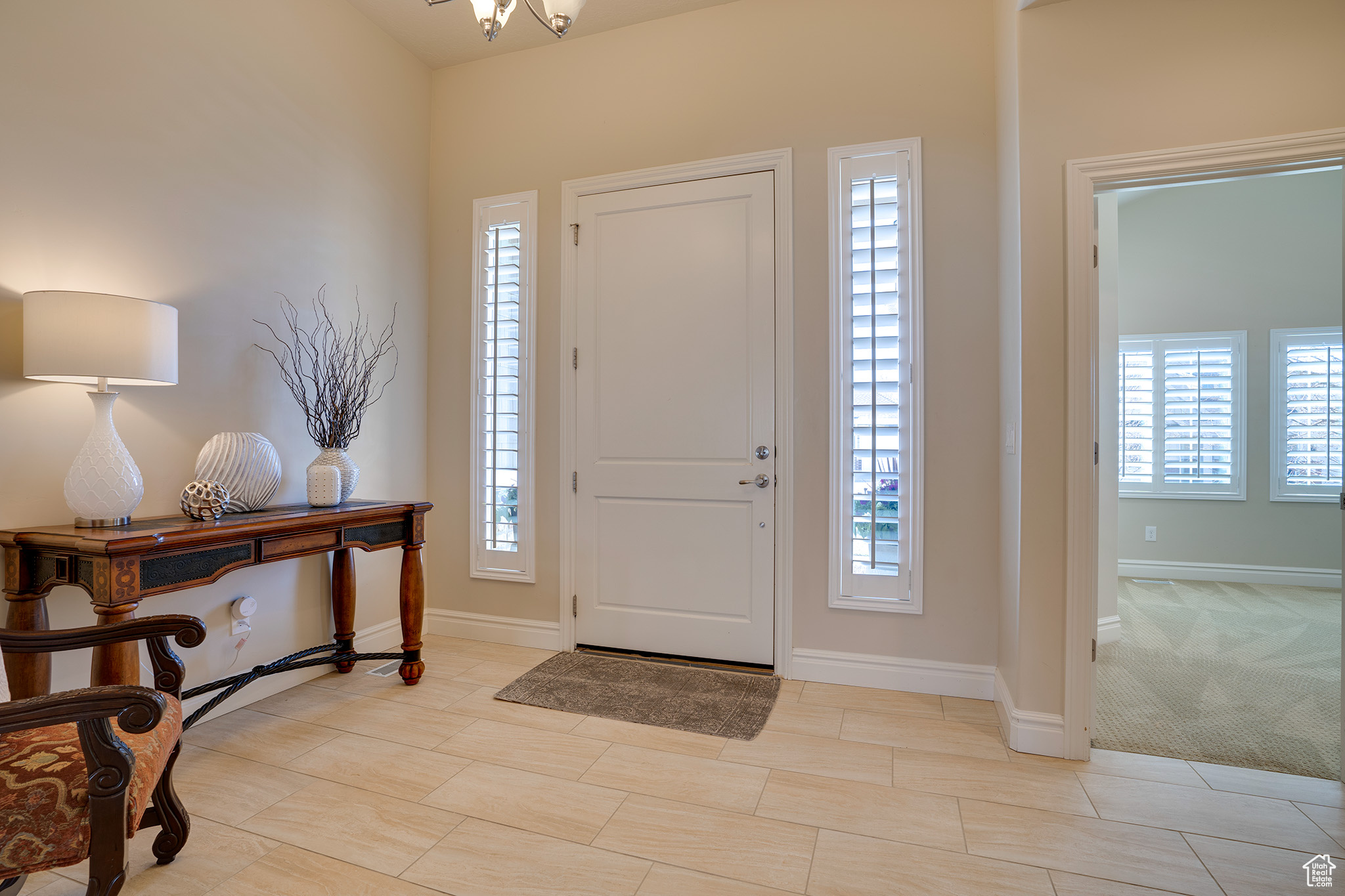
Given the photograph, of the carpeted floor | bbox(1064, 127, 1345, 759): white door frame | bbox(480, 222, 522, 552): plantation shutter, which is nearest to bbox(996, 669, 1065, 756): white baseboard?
bbox(1064, 127, 1345, 759): white door frame

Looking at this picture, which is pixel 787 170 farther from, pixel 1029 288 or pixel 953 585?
pixel 953 585

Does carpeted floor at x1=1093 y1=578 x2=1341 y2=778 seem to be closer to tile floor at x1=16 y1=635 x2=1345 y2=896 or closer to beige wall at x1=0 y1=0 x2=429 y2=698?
tile floor at x1=16 y1=635 x2=1345 y2=896

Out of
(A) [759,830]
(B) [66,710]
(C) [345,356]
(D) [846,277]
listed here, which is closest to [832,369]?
(D) [846,277]

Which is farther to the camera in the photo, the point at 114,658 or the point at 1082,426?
the point at 1082,426

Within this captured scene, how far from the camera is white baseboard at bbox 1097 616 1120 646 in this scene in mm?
3660

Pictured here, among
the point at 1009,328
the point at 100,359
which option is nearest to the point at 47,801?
the point at 100,359

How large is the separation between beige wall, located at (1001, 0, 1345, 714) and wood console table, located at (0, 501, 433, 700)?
2623 millimetres

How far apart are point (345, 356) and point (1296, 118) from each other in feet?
12.5

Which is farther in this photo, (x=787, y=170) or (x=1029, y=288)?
(x=787, y=170)

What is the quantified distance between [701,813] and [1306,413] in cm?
609

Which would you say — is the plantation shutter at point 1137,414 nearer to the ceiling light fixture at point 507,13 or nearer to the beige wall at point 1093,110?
the beige wall at point 1093,110

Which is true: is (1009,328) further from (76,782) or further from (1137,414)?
(1137,414)

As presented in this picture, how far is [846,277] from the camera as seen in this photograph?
2871mm

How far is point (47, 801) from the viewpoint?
1.15m
